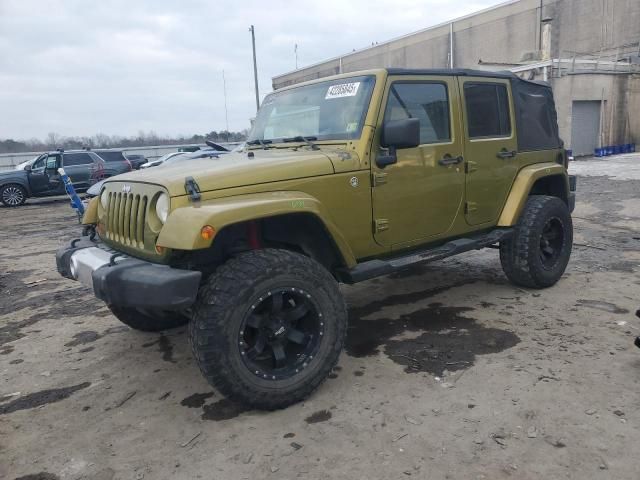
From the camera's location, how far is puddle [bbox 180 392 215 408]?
306 centimetres

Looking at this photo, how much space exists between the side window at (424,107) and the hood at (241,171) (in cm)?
63

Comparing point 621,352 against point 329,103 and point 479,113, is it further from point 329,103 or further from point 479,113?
point 329,103

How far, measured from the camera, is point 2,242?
366 inches

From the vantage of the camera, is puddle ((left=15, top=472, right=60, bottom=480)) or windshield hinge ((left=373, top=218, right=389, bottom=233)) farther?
windshield hinge ((left=373, top=218, right=389, bottom=233))

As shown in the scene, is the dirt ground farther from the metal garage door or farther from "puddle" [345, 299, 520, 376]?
the metal garage door

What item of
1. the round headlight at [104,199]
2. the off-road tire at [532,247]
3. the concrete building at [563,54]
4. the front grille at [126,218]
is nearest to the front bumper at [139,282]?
the front grille at [126,218]

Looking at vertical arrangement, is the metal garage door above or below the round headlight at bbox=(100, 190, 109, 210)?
above

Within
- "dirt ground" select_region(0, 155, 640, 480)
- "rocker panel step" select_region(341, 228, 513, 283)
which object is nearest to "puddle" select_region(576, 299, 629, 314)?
"dirt ground" select_region(0, 155, 640, 480)

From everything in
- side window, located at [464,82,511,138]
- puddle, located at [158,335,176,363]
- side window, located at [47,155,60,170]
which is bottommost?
puddle, located at [158,335,176,363]

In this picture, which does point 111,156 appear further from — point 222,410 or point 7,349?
point 222,410

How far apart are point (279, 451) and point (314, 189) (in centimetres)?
153

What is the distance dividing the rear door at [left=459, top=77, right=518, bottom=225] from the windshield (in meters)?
1.04

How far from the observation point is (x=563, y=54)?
31.0 m

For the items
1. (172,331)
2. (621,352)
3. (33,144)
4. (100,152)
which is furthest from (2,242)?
(33,144)
